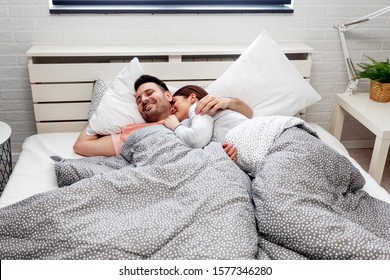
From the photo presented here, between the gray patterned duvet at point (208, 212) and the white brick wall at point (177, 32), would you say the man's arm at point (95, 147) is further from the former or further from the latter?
the white brick wall at point (177, 32)

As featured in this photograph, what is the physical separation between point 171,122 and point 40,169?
2.06 ft

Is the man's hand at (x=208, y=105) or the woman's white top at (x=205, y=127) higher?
the man's hand at (x=208, y=105)

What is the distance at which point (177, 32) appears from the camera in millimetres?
2430

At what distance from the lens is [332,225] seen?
4.01 ft

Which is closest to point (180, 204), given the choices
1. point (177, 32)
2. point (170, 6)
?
point (177, 32)

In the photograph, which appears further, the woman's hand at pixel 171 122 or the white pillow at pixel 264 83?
the white pillow at pixel 264 83

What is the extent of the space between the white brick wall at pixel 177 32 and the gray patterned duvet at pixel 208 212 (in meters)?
1.02

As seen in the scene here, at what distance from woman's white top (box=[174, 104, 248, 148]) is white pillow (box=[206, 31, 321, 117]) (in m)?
0.23

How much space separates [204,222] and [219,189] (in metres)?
0.15

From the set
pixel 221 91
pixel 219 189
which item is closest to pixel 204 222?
pixel 219 189

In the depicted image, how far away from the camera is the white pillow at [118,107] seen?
2.04 m

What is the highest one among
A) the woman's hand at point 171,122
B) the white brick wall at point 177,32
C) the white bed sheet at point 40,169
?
the white brick wall at point 177,32

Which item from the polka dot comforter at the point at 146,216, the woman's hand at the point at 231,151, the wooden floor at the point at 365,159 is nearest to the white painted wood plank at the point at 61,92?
the polka dot comforter at the point at 146,216

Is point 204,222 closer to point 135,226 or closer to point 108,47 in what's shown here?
point 135,226
